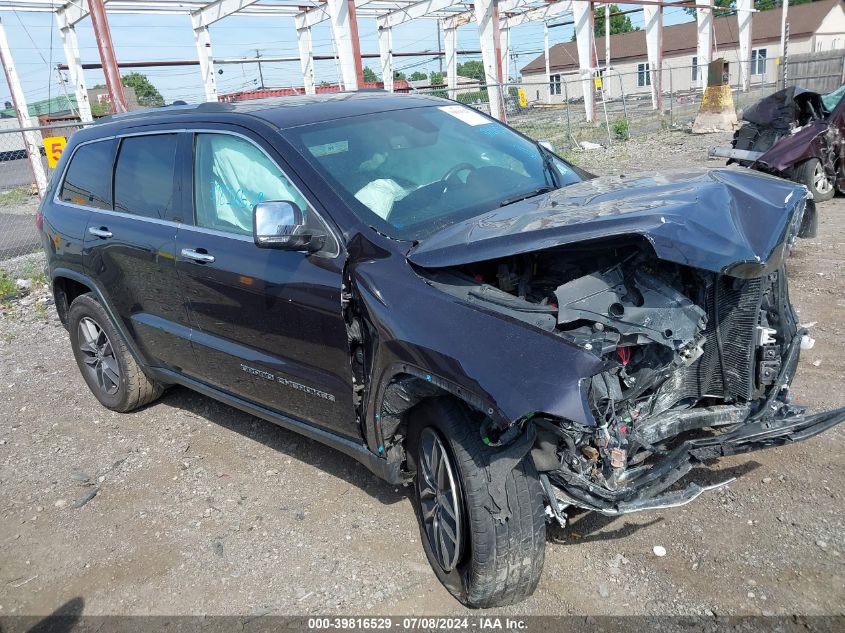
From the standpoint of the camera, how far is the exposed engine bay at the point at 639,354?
248 cm

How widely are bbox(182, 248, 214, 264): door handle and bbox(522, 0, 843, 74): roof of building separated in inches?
1858

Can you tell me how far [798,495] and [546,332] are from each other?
1.82 meters

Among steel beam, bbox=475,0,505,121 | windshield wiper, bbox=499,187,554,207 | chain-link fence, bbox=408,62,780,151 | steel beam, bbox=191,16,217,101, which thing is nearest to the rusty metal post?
steel beam, bbox=191,16,217,101

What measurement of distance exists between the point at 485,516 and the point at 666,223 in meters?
1.23

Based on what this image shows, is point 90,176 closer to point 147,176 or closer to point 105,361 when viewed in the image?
point 147,176

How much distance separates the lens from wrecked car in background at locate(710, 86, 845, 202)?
339 inches

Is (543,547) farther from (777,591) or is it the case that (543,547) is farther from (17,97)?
(17,97)

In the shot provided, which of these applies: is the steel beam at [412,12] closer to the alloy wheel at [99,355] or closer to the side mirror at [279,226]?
the alloy wheel at [99,355]

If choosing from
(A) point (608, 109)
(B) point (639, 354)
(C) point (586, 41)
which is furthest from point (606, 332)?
(A) point (608, 109)

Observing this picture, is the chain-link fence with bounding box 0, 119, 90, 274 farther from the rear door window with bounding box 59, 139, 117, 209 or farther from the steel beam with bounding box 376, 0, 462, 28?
the steel beam with bounding box 376, 0, 462, 28

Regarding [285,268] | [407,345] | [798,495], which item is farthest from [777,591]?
[285,268]

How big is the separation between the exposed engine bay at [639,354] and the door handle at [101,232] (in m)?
2.58

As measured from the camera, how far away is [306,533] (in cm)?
348

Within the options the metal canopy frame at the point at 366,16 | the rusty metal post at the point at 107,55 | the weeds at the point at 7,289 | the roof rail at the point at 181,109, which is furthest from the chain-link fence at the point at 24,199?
the roof rail at the point at 181,109
